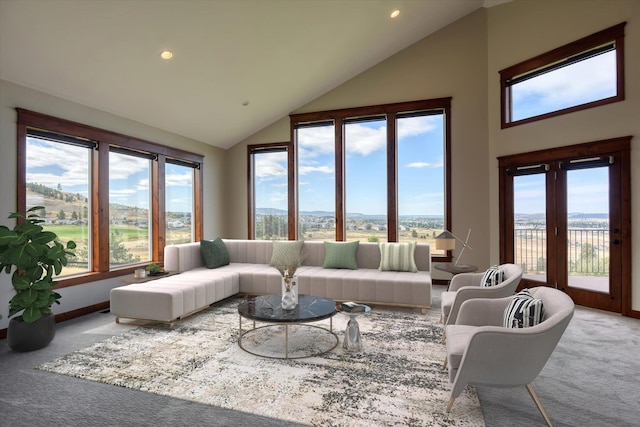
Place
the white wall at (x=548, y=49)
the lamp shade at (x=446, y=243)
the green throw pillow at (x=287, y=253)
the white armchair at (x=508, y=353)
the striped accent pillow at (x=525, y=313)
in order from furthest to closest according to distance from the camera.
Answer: the green throw pillow at (x=287, y=253) < the lamp shade at (x=446, y=243) < the white wall at (x=548, y=49) < the striped accent pillow at (x=525, y=313) < the white armchair at (x=508, y=353)

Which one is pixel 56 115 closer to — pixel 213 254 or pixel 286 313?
pixel 213 254

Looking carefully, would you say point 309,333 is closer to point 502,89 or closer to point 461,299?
point 461,299

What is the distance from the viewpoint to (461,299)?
2963mm

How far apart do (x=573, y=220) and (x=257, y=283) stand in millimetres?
4535

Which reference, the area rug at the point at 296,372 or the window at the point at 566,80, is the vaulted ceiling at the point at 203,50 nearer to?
the window at the point at 566,80

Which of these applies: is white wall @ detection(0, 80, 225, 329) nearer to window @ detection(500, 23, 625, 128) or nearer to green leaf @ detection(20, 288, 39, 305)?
green leaf @ detection(20, 288, 39, 305)

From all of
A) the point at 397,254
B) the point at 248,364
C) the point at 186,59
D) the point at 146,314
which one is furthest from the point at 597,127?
the point at 146,314

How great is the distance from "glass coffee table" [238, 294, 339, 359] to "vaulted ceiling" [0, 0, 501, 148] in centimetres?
310

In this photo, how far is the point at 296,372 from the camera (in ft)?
8.79

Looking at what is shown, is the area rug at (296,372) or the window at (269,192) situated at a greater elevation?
the window at (269,192)

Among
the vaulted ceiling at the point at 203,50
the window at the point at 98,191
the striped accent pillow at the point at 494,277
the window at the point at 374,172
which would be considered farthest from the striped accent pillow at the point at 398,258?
the window at the point at 98,191

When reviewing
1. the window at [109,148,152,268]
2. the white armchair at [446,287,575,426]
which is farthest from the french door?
the window at [109,148,152,268]

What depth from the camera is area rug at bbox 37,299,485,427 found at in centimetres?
216

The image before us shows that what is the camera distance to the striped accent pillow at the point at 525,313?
215 centimetres
